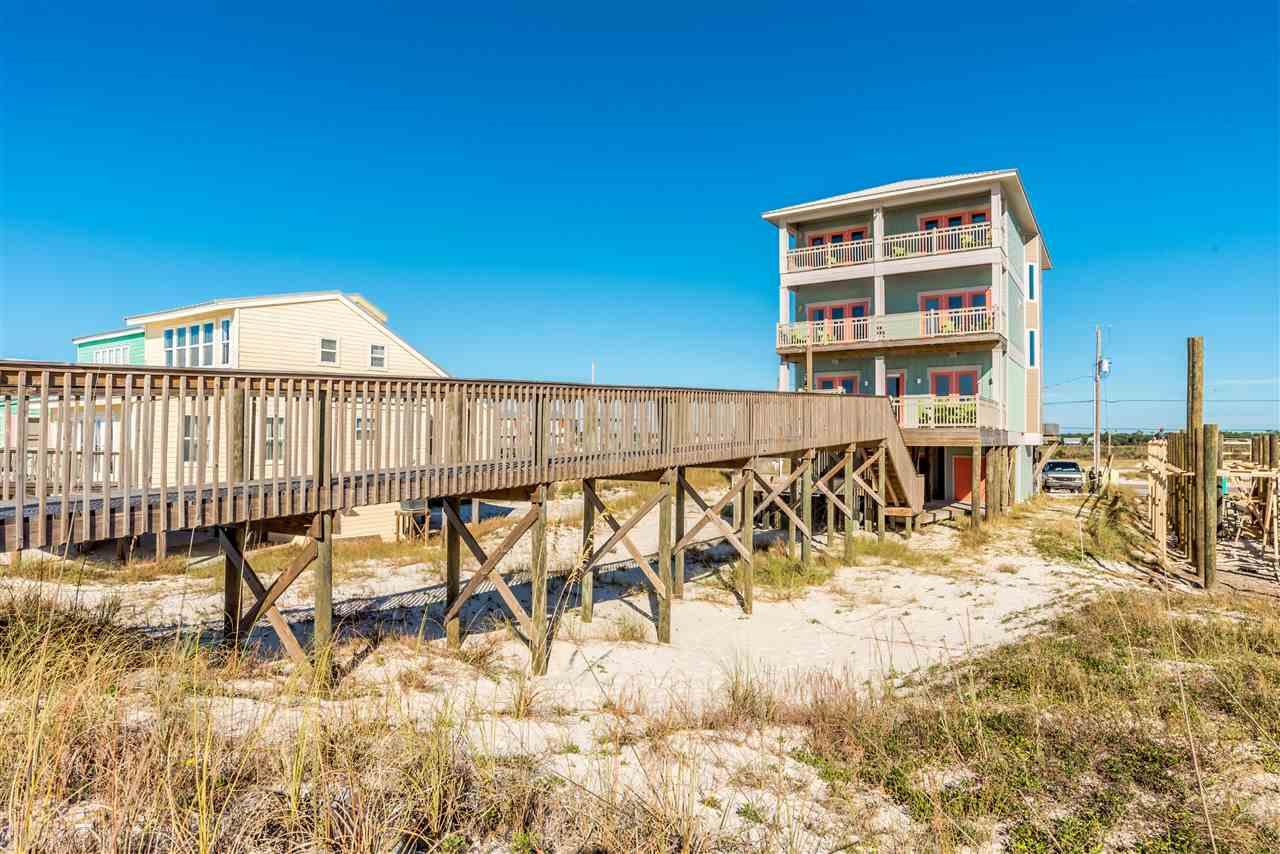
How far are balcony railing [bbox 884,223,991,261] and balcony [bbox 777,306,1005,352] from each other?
2305mm

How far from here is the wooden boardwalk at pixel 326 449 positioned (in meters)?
5.09

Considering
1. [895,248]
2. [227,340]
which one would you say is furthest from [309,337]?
[895,248]

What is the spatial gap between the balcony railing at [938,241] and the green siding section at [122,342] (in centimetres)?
2702

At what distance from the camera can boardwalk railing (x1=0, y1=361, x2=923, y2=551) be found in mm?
5039

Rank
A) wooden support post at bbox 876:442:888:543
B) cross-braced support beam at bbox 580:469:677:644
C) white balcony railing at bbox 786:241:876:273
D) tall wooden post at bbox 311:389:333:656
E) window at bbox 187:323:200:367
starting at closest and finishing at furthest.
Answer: tall wooden post at bbox 311:389:333:656 → cross-braced support beam at bbox 580:469:677:644 → wooden support post at bbox 876:442:888:543 → window at bbox 187:323:200:367 → white balcony railing at bbox 786:241:876:273

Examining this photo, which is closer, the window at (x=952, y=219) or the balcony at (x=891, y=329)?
the balcony at (x=891, y=329)

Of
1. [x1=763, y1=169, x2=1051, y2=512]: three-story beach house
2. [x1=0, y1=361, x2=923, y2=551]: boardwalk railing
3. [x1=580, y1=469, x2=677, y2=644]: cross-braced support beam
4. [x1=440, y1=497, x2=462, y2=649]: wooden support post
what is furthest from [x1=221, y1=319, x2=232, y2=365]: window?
[x1=763, y1=169, x2=1051, y2=512]: three-story beach house

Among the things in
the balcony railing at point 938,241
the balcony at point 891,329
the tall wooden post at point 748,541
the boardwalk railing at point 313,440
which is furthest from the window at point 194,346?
the balcony railing at point 938,241

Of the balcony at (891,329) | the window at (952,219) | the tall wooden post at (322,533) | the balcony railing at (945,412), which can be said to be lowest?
the tall wooden post at (322,533)

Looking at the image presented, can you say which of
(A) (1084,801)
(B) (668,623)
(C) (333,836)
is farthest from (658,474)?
(C) (333,836)

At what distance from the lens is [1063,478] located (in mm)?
34531

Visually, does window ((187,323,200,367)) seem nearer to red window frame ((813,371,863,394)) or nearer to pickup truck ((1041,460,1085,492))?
red window frame ((813,371,863,394))

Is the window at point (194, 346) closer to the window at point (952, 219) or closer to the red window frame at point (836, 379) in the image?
the red window frame at point (836, 379)

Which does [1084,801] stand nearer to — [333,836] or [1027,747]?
[1027,747]
